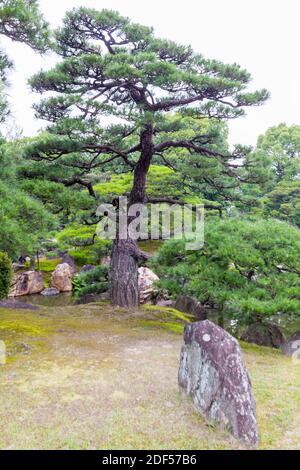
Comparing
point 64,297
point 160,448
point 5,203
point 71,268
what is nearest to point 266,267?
point 160,448

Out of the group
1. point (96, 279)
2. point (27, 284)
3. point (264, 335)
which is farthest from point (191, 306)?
point (27, 284)

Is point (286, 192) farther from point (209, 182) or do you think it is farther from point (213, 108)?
point (213, 108)

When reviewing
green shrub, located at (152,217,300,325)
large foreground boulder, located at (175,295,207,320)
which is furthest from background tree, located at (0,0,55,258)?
large foreground boulder, located at (175,295,207,320)

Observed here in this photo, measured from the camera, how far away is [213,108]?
6988 mm

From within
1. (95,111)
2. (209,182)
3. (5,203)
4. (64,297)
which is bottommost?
(64,297)

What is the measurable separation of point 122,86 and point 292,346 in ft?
17.6

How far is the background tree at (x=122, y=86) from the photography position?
605 centimetres

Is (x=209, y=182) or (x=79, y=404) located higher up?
(x=209, y=182)

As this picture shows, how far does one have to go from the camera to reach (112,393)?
12.8 ft

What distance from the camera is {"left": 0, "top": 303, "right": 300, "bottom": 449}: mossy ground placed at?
10.0 ft

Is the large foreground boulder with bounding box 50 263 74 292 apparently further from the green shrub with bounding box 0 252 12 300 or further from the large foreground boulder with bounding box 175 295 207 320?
the green shrub with bounding box 0 252 12 300

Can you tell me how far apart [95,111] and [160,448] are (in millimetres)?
5307

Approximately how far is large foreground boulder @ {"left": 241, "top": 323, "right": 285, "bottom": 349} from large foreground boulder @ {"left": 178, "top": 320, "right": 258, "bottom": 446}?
2.86 meters

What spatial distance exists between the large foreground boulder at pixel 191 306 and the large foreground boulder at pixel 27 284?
8.21 metres
